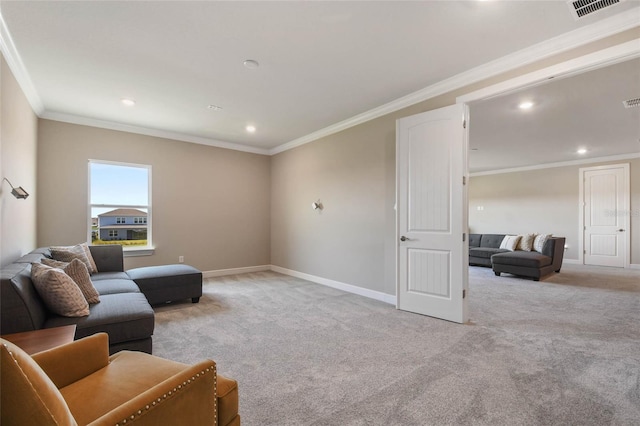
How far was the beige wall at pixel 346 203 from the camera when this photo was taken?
414 cm

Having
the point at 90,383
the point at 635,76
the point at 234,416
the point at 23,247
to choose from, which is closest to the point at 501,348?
the point at 234,416

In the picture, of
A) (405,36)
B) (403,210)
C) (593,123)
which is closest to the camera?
(405,36)

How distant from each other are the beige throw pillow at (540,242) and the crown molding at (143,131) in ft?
20.0

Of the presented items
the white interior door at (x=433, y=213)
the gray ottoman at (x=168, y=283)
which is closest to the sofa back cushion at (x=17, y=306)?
the gray ottoman at (x=168, y=283)

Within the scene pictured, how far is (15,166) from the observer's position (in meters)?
3.15

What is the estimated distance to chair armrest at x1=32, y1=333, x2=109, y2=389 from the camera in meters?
1.26

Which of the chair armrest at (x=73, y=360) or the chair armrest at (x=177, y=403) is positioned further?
the chair armrest at (x=73, y=360)

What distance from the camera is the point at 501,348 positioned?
2652 mm

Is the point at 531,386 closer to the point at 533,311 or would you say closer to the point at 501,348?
the point at 501,348

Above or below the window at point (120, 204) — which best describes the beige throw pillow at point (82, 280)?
below

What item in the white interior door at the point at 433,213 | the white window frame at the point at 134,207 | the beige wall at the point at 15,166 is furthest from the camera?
the white window frame at the point at 134,207

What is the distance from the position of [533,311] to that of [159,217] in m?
5.73

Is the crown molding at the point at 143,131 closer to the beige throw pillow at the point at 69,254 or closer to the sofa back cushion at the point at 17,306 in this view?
the beige throw pillow at the point at 69,254

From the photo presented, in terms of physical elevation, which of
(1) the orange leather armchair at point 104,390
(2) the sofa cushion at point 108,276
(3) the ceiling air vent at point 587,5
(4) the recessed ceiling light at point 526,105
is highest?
(3) the ceiling air vent at point 587,5
